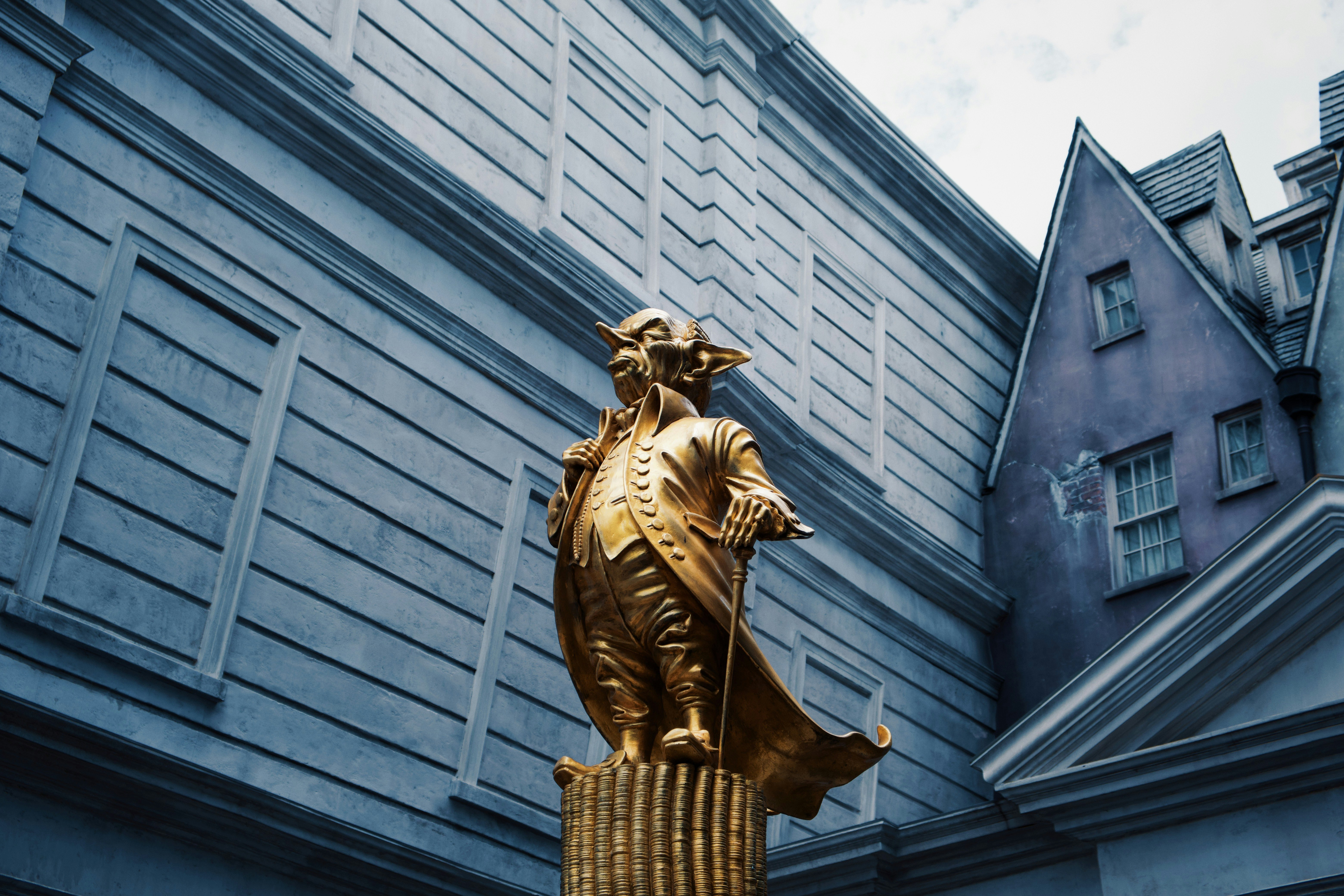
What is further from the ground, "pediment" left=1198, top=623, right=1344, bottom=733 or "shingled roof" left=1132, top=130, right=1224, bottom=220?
"shingled roof" left=1132, top=130, right=1224, bottom=220

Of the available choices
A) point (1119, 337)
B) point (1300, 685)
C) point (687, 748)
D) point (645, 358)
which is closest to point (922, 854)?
point (1300, 685)

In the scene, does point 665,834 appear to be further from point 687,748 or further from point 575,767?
point 575,767

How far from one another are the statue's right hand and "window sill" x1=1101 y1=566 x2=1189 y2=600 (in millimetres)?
12883

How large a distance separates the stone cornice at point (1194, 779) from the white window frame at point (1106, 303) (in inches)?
407

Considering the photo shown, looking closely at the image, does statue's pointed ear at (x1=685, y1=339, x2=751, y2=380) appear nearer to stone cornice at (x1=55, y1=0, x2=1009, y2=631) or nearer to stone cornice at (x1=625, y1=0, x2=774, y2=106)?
stone cornice at (x1=55, y1=0, x2=1009, y2=631)

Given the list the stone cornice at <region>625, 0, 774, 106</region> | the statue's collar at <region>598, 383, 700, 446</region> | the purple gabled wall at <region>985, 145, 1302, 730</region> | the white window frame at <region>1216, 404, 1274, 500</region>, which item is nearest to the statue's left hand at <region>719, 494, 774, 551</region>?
the statue's collar at <region>598, 383, 700, 446</region>

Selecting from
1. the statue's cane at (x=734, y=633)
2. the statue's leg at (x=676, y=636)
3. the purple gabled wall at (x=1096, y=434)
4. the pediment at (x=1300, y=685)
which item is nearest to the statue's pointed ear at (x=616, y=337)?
the statue's leg at (x=676, y=636)

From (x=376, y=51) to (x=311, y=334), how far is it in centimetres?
295

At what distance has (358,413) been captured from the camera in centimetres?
1109

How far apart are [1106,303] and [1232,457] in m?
3.14

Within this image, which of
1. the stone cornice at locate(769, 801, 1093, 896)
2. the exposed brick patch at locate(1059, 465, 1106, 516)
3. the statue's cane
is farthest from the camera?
the exposed brick patch at locate(1059, 465, 1106, 516)

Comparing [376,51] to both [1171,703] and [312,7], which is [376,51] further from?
[1171,703]

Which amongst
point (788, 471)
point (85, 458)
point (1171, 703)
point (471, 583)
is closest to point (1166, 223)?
point (788, 471)

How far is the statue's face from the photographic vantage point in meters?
5.92
